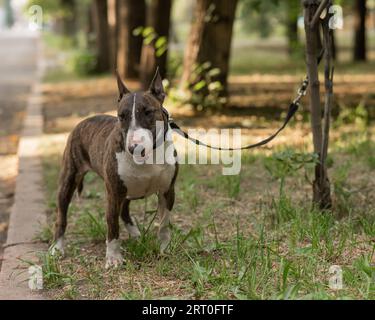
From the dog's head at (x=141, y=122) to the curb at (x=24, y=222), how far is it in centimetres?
111

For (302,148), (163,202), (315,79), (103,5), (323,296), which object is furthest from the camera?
(103,5)

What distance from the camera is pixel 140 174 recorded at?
433cm

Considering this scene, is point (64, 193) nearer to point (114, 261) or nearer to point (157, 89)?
point (114, 261)

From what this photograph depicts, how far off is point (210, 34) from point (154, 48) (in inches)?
81.9

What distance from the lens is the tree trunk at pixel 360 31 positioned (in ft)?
66.4

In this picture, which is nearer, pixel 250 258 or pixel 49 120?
pixel 250 258

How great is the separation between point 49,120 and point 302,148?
16.6 feet

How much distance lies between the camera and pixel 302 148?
761 cm

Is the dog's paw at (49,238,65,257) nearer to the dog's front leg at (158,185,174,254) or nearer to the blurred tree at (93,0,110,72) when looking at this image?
the dog's front leg at (158,185,174,254)

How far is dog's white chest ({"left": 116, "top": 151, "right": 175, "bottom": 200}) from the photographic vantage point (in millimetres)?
4328

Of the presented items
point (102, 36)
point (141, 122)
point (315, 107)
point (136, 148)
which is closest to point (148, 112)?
point (141, 122)

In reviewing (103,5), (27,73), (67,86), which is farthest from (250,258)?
(27,73)

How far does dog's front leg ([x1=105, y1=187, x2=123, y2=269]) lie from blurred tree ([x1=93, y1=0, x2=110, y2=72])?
48.8 feet
